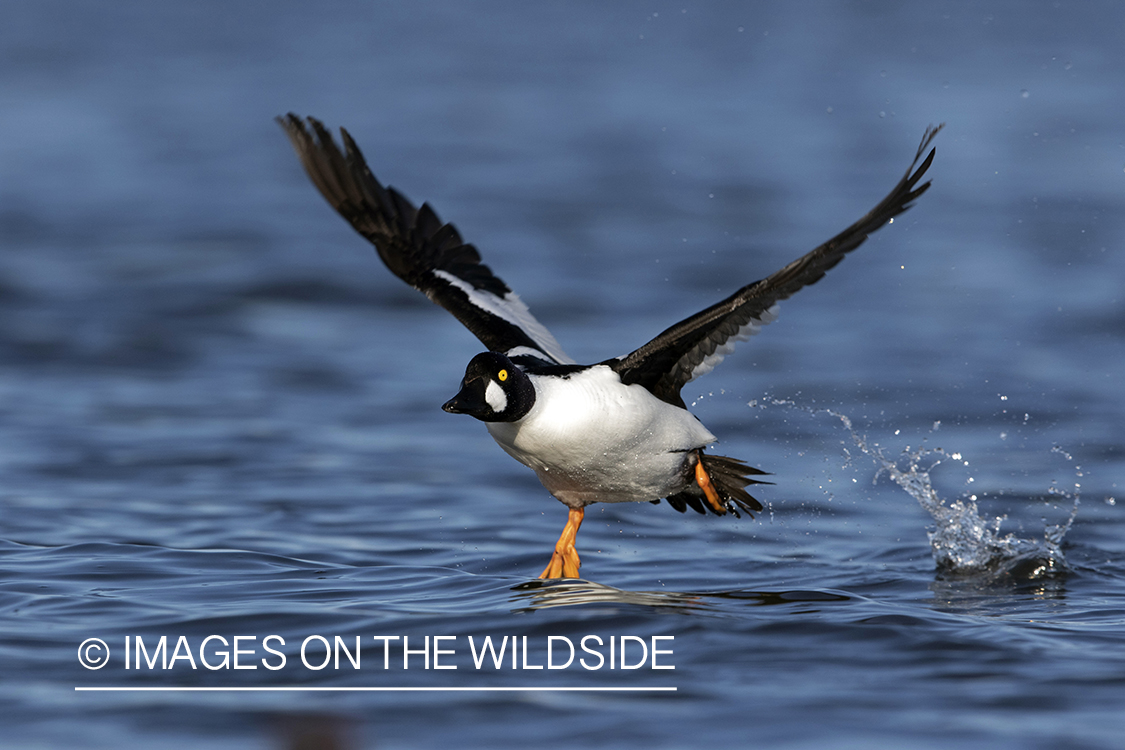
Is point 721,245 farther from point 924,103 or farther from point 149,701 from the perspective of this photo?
point 149,701

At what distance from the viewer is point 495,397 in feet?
21.6

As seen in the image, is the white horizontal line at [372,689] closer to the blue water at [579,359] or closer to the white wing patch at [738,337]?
the blue water at [579,359]

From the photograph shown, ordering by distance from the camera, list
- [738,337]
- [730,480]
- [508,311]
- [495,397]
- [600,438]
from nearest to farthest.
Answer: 1. [495,397]
2. [600,438]
3. [738,337]
4. [730,480]
5. [508,311]

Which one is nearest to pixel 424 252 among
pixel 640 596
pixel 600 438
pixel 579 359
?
pixel 600 438

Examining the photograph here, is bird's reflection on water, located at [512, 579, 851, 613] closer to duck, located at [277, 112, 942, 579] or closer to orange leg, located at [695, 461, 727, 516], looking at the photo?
duck, located at [277, 112, 942, 579]

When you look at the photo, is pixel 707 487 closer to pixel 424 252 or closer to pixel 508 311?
pixel 508 311

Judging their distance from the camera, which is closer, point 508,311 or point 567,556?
point 567,556

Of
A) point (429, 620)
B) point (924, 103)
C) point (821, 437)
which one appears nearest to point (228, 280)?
point (821, 437)

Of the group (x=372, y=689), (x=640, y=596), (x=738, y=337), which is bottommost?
(x=372, y=689)

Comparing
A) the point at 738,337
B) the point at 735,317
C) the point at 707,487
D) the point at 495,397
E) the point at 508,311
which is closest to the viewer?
the point at 495,397

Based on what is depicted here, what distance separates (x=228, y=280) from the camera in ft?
55.0

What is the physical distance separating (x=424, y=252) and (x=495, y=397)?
2.38 m

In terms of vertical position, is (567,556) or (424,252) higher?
(424,252)

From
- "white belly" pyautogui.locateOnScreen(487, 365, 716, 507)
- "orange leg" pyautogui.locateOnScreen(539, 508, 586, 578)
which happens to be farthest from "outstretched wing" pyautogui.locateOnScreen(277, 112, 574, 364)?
"orange leg" pyautogui.locateOnScreen(539, 508, 586, 578)
